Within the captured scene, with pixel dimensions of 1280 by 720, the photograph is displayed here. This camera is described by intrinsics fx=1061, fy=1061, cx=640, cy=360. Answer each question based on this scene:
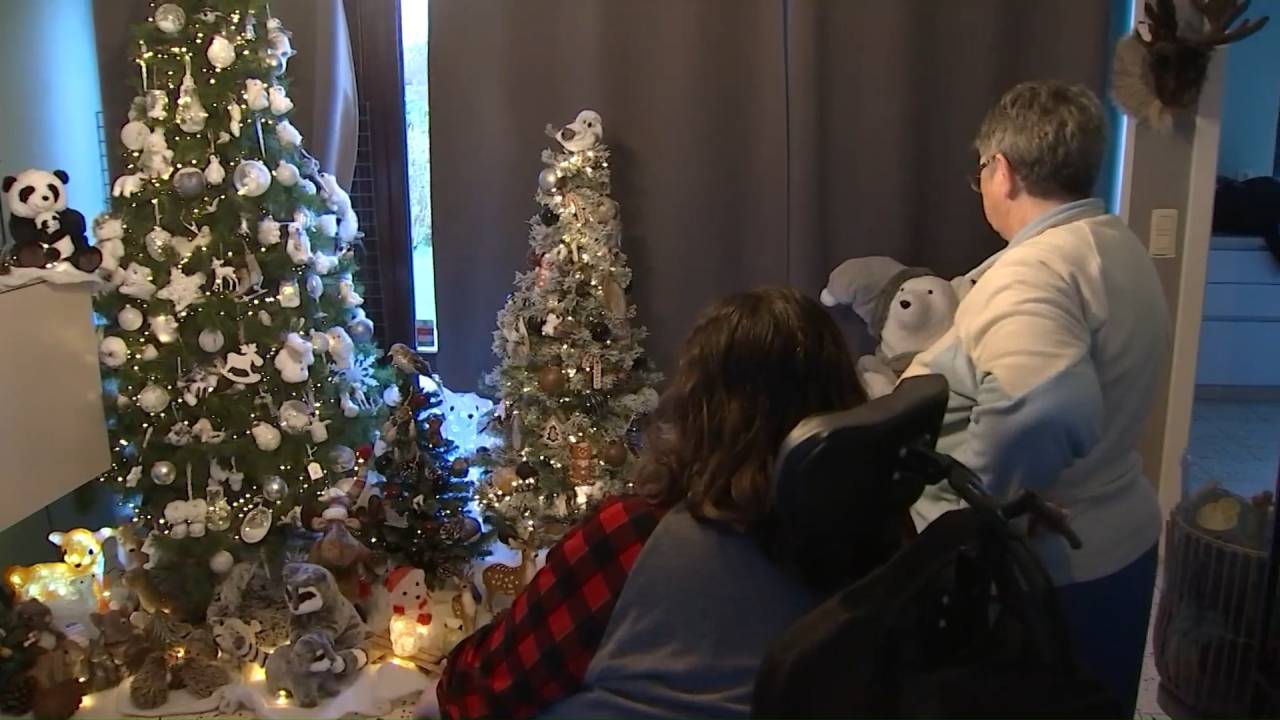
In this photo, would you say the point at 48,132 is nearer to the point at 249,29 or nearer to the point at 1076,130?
the point at 249,29

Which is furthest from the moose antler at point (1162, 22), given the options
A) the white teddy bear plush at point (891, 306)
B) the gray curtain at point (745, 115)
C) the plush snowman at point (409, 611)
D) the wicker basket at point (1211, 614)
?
the plush snowman at point (409, 611)

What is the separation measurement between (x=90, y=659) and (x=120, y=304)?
2.87ft

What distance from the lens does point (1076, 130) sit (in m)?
1.52

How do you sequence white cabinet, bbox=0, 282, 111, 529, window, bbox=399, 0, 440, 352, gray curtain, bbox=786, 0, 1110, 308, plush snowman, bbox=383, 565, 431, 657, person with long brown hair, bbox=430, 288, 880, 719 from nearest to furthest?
person with long brown hair, bbox=430, 288, 880, 719 < white cabinet, bbox=0, 282, 111, 529 < plush snowman, bbox=383, 565, 431, 657 < gray curtain, bbox=786, 0, 1110, 308 < window, bbox=399, 0, 440, 352

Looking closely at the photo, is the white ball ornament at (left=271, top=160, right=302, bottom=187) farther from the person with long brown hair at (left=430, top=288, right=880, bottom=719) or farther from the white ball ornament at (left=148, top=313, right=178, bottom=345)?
the person with long brown hair at (left=430, top=288, right=880, bottom=719)

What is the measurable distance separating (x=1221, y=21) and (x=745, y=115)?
1.24 meters

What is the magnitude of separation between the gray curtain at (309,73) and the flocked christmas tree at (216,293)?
0.27 meters

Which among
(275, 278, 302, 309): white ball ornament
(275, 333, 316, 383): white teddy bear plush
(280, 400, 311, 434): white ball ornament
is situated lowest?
(280, 400, 311, 434): white ball ornament

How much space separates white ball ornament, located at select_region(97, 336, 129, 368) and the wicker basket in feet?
8.49

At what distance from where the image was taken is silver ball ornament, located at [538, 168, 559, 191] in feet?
9.58

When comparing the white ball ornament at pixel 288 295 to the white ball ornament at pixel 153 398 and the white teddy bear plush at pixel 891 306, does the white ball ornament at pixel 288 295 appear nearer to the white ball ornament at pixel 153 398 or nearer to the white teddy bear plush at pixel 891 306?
the white ball ornament at pixel 153 398

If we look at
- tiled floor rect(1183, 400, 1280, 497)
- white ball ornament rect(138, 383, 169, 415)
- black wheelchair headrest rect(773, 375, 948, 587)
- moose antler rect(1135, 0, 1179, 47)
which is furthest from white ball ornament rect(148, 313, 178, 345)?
tiled floor rect(1183, 400, 1280, 497)

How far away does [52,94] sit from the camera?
3041mm

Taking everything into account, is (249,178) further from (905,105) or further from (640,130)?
(905,105)
